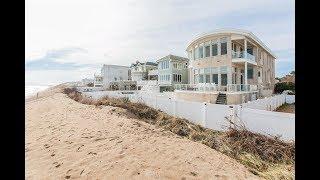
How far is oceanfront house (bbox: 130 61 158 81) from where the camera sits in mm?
54434

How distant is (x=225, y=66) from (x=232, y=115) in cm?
1094

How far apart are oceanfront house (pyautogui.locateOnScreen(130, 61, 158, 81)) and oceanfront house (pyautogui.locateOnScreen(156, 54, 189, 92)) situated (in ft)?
52.4

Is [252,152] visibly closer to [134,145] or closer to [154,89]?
[134,145]

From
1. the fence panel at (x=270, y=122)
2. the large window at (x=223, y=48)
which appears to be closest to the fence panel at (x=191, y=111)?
the fence panel at (x=270, y=122)

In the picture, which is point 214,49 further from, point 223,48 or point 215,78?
point 215,78

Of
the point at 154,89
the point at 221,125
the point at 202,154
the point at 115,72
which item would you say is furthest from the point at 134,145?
the point at 115,72

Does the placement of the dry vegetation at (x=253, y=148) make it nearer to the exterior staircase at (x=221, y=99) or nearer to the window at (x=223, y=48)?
the exterior staircase at (x=221, y=99)

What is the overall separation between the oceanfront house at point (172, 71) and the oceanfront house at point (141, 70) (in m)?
16.0

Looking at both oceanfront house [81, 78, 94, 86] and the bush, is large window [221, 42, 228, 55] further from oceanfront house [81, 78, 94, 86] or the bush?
oceanfront house [81, 78, 94, 86]

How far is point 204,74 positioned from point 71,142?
16.0 metres

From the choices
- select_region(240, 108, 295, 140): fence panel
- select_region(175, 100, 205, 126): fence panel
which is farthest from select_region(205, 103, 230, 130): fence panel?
select_region(240, 108, 295, 140): fence panel

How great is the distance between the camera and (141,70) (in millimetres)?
56719

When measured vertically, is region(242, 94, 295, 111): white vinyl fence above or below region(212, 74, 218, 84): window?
below

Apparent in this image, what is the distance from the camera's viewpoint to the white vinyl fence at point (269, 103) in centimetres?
1322
